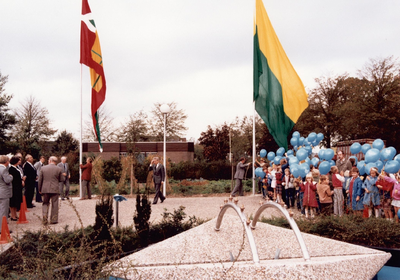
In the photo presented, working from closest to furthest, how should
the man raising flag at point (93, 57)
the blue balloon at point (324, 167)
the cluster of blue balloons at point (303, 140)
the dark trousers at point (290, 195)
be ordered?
the blue balloon at point (324, 167), the dark trousers at point (290, 195), the man raising flag at point (93, 57), the cluster of blue balloons at point (303, 140)

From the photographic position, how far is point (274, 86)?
898 cm

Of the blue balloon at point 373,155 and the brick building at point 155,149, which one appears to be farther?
the brick building at point 155,149

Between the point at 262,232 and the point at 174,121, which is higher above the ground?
the point at 174,121

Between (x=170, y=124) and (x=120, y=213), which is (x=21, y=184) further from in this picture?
(x=170, y=124)

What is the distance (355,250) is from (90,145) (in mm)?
34157

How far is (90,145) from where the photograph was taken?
120 feet

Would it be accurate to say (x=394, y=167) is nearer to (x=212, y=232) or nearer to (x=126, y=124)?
(x=212, y=232)

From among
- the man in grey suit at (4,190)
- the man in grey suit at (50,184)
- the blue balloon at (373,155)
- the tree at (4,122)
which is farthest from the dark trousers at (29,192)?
the tree at (4,122)

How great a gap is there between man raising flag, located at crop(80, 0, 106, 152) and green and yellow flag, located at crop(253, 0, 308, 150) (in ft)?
25.9

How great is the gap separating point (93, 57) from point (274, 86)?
9.30 meters

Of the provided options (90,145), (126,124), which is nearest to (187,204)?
(90,145)

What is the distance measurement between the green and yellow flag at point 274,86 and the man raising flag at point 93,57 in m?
7.91

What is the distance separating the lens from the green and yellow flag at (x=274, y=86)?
340 inches

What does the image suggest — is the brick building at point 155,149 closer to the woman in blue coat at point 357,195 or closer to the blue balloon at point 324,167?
the blue balloon at point 324,167
